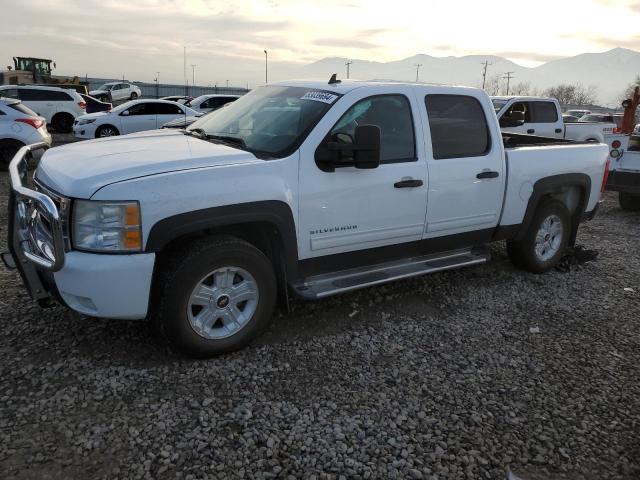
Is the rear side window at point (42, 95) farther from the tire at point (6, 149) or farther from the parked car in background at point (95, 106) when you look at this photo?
the tire at point (6, 149)

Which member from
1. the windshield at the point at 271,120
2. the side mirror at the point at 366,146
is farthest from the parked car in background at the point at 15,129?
the side mirror at the point at 366,146

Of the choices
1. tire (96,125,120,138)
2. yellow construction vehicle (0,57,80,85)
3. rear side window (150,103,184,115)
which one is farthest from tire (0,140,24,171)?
yellow construction vehicle (0,57,80,85)

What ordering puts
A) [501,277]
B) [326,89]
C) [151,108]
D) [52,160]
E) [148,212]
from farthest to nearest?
[151,108] < [501,277] < [326,89] < [52,160] < [148,212]

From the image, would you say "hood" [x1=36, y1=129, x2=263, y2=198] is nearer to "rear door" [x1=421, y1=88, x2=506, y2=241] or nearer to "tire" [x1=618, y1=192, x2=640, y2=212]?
"rear door" [x1=421, y1=88, x2=506, y2=241]

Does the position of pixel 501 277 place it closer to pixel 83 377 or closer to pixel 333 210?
pixel 333 210

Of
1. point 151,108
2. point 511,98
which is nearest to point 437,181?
point 511,98

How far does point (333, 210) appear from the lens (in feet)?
12.4

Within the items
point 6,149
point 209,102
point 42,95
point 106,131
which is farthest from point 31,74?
point 6,149

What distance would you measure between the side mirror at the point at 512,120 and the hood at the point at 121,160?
8.69m

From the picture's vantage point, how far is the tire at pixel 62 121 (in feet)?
60.7

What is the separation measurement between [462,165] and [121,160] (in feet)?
8.90

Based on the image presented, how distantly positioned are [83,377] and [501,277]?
4057mm

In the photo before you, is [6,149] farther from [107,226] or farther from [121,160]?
[107,226]

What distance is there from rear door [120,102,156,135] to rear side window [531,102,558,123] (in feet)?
34.9
